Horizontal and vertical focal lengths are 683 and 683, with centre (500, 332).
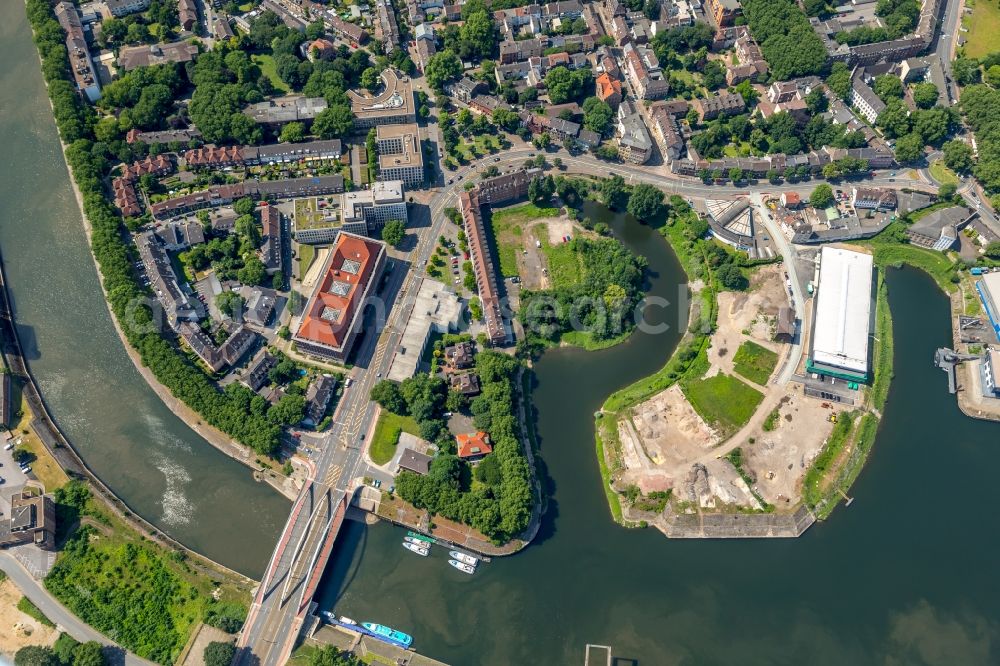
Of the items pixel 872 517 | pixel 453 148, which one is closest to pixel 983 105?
pixel 872 517

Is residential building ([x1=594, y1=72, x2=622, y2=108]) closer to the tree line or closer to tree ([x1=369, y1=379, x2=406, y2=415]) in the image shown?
tree ([x1=369, y1=379, x2=406, y2=415])

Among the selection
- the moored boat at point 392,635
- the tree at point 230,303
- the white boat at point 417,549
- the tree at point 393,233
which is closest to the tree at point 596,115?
the tree at point 393,233

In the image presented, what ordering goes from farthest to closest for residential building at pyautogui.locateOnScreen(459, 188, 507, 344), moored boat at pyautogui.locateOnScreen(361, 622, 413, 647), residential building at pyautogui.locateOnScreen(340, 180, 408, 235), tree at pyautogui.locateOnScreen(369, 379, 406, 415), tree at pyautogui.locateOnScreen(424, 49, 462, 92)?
tree at pyautogui.locateOnScreen(424, 49, 462, 92) → residential building at pyautogui.locateOnScreen(340, 180, 408, 235) → residential building at pyautogui.locateOnScreen(459, 188, 507, 344) → tree at pyautogui.locateOnScreen(369, 379, 406, 415) → moored boat at pyautogui.locateOnScreen(361, 622, 413, 647)

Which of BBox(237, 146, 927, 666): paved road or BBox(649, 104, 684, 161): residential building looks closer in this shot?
BBox(237, 146, 927, 666): paved road

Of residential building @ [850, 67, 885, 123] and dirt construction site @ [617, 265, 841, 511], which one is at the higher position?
residential building @ [850, 67, 885, 123]

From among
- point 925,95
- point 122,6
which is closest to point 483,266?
point 925,95

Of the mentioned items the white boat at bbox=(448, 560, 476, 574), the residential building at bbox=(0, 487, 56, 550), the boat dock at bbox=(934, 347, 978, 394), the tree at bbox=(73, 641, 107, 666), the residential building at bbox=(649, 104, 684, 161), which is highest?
the residential building at bbox=(649, 104, 684, 161)

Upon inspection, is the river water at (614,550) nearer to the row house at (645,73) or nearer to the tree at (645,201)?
the tree at (645,201)

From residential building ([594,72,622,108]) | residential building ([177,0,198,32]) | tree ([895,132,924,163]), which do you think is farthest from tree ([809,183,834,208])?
residential building ([177,0,198,32])
